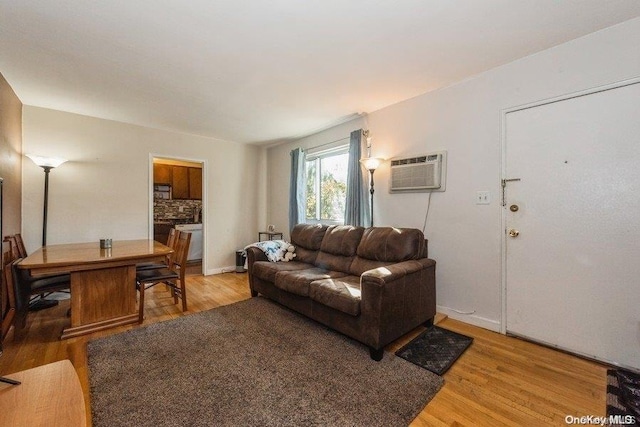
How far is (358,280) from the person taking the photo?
261 centimetres

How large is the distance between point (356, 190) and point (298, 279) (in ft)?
4.74

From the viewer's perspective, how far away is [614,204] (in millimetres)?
1881

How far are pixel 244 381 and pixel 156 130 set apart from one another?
385 centimetres

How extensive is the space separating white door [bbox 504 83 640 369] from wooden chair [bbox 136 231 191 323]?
10.5 feet

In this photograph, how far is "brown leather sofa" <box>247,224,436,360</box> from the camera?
197 centimetres

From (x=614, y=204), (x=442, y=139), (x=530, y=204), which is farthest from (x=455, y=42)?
(x=614, y=204)

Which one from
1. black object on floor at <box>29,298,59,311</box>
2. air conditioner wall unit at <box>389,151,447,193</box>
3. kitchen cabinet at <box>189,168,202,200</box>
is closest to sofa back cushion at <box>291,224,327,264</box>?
air conditioner wall unit at <box>389,151,447,193</box>

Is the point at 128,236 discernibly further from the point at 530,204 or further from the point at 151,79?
the point at 530,204

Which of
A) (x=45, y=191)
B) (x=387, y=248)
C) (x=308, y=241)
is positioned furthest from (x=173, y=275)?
(x=387, y=248)

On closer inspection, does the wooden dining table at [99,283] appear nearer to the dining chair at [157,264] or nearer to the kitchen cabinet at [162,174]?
the dining chair at [157,264]

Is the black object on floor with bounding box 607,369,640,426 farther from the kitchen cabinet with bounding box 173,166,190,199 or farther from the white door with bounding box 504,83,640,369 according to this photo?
the kitchen cabinet with bounding box 173,166,190,199

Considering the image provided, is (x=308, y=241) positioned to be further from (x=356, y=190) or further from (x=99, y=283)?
(x=99, y=283)

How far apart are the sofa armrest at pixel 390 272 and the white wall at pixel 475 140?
0.52 metres

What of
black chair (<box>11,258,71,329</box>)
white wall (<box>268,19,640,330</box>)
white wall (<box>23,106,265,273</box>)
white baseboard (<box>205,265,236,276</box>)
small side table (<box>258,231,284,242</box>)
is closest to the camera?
white wall (<box>268,19,640,330</box>)
